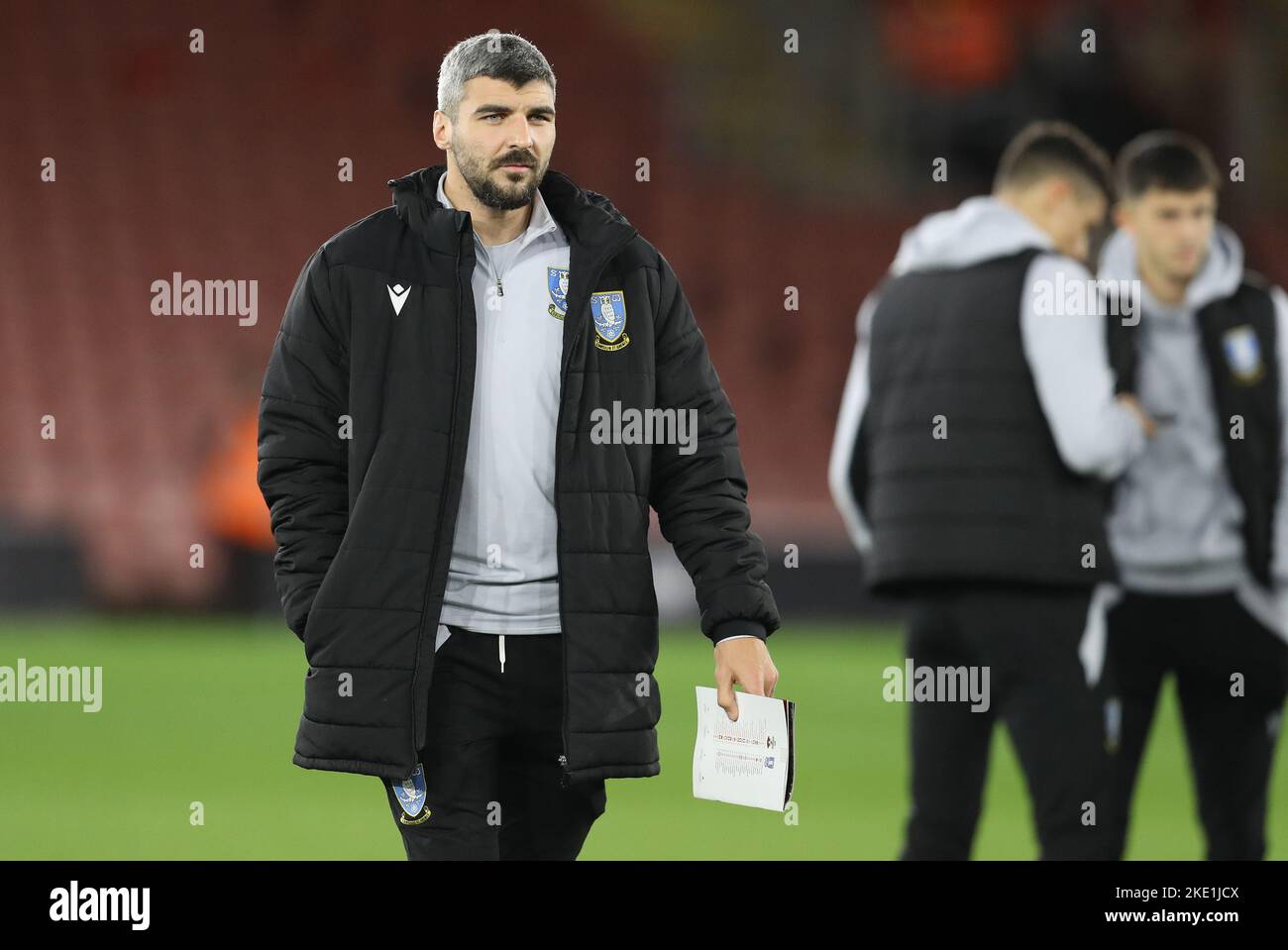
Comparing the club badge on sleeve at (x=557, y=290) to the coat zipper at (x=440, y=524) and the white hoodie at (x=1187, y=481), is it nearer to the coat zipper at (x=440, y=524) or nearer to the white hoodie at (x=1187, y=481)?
the coat zipper at (x=440, y=524)

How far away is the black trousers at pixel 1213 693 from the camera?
4.37m

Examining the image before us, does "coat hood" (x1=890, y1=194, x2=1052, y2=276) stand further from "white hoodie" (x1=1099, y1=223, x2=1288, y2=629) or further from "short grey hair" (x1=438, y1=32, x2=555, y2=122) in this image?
"short grey hair" (x1=438, y1=32, x2=555, y2=122)

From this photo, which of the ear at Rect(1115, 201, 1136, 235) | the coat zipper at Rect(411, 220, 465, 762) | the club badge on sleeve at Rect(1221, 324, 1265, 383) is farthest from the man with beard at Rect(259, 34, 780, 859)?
the ear at Rect(1115, 201, 1136, 235)

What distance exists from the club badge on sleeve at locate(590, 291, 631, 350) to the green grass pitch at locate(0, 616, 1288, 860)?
9.99 ft

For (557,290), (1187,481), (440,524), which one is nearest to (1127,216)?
(1187,481)

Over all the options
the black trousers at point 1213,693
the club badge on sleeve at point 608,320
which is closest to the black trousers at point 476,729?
the club badge on sleeve at point 608,320

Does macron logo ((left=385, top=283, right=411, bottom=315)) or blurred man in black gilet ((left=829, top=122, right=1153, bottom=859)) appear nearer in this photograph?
macron logo ((left=385, top=283, right=411, bottom=315))

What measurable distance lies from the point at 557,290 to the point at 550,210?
0.21 m

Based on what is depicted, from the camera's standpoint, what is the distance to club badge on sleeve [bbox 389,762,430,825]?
9.93 ft

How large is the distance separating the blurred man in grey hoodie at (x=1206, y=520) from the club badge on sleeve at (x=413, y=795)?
78.7 inches

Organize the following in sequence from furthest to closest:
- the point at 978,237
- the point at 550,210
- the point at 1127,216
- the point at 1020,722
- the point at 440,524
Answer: the point at 1127,216
the point at 978,237
the point at 1020,722
the point at 550,210
the point at 440,524

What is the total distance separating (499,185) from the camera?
3047mm

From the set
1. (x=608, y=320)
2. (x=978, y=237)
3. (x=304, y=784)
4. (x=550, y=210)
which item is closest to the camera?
(x=608, y=320)

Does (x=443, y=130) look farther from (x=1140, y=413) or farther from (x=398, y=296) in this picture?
(x=1140, y=413)
